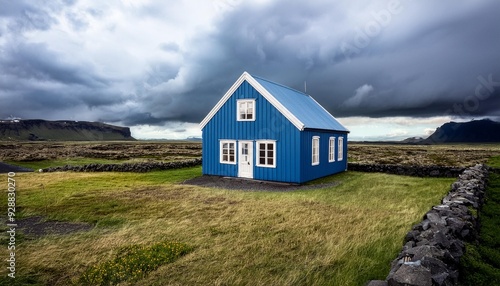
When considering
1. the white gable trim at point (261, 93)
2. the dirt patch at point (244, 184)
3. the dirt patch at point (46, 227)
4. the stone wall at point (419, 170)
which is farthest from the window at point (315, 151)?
the dirt patch at point (46, 227)

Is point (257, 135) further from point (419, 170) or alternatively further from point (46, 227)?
point (419, 170)

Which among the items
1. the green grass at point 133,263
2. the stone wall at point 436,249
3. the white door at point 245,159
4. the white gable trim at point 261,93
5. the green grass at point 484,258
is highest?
the white gable trim at point 261,93

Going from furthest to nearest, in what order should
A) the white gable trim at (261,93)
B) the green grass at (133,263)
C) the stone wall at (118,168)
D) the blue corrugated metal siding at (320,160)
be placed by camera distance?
the stone wall at (118,168)
the blue corrugated metal siding at (320,160)
the white gable trim at (261,93)
the green grass at (133,263)

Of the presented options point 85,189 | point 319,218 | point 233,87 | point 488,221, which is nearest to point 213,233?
point 319,218

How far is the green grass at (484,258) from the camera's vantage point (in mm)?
5578

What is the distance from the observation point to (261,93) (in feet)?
64.7

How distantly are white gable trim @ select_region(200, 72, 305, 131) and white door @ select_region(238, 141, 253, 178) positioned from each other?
3.26m

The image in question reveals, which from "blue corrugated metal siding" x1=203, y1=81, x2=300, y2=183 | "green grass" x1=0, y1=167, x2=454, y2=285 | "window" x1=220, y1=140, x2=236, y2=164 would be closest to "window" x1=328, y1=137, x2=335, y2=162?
"blue corrugated metal siding" x1=203, y1=81, x2=300, y2=183

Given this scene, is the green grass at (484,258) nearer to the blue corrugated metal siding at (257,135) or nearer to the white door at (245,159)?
the blue corrugated metal siding at (257,135)

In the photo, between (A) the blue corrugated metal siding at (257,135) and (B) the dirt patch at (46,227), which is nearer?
(B) the dirt patch at (46,227)

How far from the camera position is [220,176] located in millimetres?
22219

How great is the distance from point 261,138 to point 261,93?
3.03 m

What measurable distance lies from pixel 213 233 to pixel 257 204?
4299mm

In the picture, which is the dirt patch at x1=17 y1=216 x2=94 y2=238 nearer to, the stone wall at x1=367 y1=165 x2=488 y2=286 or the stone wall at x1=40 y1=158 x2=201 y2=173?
the stone wall at x1=367 y1=165 x2=488 y2=286
